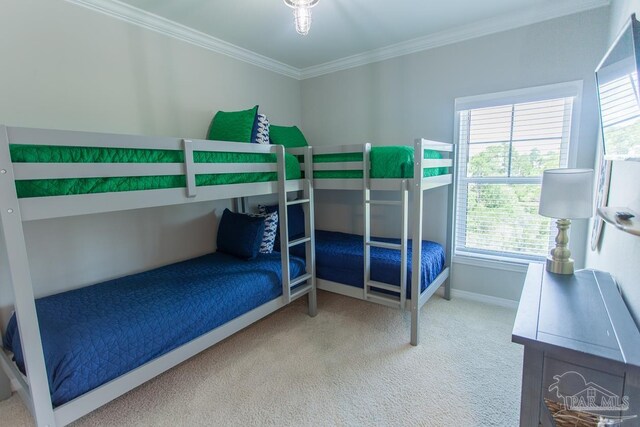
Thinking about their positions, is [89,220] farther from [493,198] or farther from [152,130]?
[493,198]

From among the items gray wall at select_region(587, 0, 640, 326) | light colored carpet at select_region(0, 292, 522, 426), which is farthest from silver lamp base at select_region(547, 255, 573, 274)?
light colored carpet at select_region(0, 292, 522, 426)

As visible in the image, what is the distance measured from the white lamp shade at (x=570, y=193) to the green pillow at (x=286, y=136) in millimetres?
2329

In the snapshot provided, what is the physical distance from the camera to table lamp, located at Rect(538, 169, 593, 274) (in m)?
1.58

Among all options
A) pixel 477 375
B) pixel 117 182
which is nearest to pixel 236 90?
pixel 117 182

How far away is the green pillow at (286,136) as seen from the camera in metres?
3.20

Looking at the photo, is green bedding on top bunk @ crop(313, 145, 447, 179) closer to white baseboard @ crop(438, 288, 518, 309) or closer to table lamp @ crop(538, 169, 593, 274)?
table lamp @ crop(538, 169, 593, 274)

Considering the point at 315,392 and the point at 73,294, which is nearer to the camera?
the point at 315,392

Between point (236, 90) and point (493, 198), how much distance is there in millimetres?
2649

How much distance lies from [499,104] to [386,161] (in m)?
→ 1.25

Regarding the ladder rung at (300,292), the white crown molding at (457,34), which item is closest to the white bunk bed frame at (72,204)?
the ladder rung at (300,292)

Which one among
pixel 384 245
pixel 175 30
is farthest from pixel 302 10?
pixel 384 245

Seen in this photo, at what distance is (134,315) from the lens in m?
1.67

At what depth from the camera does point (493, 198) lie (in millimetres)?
2834

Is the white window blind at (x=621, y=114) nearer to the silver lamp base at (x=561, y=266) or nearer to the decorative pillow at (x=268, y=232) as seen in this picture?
the silver lamp base at (x=561, y=266)
